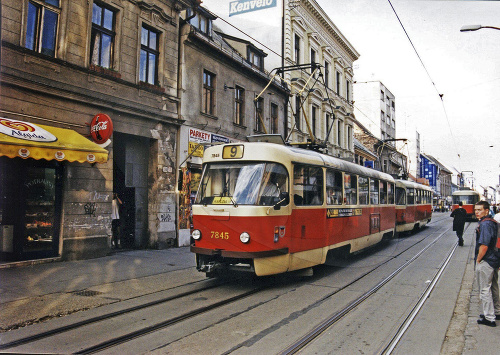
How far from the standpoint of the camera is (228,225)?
7578 millimetres

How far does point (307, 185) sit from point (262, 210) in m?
1.70

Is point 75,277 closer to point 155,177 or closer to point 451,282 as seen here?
point 155,177

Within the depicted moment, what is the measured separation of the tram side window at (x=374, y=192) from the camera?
13.1 m

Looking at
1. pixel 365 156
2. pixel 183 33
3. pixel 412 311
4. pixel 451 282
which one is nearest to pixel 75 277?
pixel 412 311

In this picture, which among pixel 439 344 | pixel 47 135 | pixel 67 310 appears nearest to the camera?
pixel 439 344

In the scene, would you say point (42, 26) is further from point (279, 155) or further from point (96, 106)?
point (279, 155)

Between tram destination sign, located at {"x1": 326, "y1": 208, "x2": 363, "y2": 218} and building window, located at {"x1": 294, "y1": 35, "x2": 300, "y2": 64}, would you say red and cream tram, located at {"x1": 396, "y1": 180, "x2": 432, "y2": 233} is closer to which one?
tram destination sign, located at {"x1": 326, "y1": 208, "x2": 363, "y2": 218}

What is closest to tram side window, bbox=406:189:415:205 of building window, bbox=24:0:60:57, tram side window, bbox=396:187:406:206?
tram side window, bbox=396:187:406:206

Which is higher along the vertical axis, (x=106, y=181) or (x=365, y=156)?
(x=365, y=156)

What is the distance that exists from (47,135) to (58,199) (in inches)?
84.9

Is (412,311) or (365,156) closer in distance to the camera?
(412,311)

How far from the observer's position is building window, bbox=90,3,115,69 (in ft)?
39.1

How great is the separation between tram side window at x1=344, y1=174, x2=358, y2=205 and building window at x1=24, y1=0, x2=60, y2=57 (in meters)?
8.76

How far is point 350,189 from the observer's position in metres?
11.0
